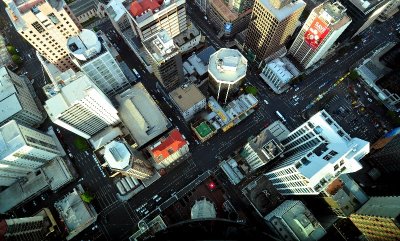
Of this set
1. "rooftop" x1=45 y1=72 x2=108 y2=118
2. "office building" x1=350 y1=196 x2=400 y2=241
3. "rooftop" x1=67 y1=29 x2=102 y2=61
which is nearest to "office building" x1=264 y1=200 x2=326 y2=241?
"office building" x1=350 y1=196 x2=400 y2=241

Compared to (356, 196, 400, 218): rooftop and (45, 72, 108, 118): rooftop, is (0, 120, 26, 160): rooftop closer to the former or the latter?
(45, 72, 108, 118): rooftop

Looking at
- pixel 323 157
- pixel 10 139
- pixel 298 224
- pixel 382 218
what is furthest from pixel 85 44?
pixel 382 218

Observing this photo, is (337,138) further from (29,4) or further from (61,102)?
(29,4)

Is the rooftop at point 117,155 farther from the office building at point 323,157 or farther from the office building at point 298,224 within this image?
the office building at point 298,224

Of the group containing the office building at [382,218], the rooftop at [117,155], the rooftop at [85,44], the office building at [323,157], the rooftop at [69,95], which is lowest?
the office building at [382,218]

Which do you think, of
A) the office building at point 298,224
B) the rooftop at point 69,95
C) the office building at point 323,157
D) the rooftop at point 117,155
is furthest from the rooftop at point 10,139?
the office building at point 298,224
